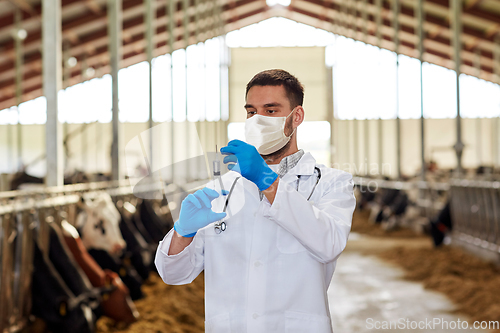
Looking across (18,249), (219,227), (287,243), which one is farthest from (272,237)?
(18,249)

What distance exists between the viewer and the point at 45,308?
2646 millimetres

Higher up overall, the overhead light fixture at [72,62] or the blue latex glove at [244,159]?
the overhead light fixture at [72,62]

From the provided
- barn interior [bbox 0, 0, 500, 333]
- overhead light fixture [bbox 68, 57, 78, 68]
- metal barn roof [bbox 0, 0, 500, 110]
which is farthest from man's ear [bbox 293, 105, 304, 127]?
overhead light fixture [bbox 68, 57, 78, 68]

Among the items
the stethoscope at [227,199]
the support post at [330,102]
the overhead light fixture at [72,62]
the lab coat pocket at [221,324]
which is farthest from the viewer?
the support post at [330,102]

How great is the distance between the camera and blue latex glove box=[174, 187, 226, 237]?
106 cm

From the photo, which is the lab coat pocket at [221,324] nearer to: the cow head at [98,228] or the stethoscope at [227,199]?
the stethoscope at [227,199]

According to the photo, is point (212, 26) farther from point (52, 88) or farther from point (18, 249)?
point (18, 249)

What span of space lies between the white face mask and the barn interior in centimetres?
5

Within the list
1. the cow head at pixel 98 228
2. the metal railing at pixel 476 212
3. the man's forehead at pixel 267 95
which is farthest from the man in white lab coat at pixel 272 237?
the metal railing at pixel 476 212

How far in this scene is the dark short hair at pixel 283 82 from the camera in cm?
118

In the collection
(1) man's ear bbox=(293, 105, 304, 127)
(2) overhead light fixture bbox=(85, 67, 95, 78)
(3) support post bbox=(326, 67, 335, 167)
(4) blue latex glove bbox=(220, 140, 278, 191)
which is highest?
(2) overhead light fixture bbox=(85, 67, 95, 78)

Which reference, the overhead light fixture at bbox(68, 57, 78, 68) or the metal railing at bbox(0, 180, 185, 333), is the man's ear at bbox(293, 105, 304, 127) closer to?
the metal railing at bbox(0, 180, 185, 333)

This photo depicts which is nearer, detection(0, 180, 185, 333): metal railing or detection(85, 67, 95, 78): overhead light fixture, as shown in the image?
detection(0, 180, 185, 333): metal railing

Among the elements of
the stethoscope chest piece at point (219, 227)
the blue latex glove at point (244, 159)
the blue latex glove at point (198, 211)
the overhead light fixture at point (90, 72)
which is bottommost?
the stethoscope chest piece at point (219, 227)
